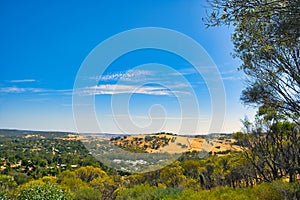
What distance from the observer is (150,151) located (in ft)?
39.6

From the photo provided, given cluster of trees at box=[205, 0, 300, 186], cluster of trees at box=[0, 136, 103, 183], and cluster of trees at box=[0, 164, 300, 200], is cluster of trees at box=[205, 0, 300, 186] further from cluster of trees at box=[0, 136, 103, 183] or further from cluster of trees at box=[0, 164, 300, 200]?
cluster of trees at box=[0, 136, 103, 183]

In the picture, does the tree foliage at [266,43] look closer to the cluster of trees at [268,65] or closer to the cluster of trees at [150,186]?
the cluster of trees at [268,65]

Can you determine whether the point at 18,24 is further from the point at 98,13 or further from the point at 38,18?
the point at 98,13

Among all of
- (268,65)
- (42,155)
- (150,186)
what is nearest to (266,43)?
(268,65)

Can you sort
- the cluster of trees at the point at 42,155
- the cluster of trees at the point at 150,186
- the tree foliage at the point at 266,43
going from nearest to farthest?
1. the tree foliage at the point at 266,43
2. the cluster of trees at the point at 150,186
3. the cluster of trees at the point at 42,155

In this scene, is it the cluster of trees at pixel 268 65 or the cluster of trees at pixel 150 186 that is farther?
the cluster of trees at pixel 150 186

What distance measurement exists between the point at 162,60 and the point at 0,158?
17.5m

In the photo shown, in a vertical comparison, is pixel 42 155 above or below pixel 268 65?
below

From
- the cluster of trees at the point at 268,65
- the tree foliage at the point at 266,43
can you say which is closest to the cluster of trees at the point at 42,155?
the cluster of trees at the point at 268,65

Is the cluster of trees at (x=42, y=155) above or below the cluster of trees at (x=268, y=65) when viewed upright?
below

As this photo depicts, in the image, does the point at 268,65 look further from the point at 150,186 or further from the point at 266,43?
the point at 150,186

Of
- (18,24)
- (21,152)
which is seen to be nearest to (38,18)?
(18,24)

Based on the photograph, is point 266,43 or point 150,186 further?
point 150,186

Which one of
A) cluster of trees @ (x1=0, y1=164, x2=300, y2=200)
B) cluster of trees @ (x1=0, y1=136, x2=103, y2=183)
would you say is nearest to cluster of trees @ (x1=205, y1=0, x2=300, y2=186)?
cluster of trees @ (x1=0, y1=164, x2=300, y2=200)
